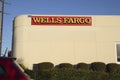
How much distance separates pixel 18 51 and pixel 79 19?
257 inches

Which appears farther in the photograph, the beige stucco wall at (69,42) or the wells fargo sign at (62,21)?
the wells fargo sign at (62,21)

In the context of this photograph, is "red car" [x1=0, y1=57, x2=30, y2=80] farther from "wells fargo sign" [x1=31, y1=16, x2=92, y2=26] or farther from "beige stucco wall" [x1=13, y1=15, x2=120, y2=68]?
A: "wells fargo sign" [x1=31, y1=16, x2=92, y2=26]

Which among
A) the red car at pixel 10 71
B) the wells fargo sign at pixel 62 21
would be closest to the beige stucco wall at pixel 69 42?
the wells fargo sign at pixel 62 21

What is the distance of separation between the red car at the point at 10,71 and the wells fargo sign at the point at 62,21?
83.8 ft

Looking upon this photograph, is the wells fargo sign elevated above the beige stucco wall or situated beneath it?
elevated above

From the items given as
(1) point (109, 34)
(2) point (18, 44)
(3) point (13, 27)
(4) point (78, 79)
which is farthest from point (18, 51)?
(4) point (78, 79)

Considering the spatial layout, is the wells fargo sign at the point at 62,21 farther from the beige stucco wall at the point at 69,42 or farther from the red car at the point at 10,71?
the red car at the point at 10,71

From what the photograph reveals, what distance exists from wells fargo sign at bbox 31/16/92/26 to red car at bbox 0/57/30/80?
83.8 feet

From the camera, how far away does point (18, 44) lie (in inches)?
1292

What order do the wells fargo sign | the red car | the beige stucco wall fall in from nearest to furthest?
the red car → the beige stucco wall → the wells fargo sign

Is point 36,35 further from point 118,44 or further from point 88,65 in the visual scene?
point 118,44

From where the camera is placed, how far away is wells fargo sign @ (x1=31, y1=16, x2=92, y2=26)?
33.1 m

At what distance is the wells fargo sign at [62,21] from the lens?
3306 cm

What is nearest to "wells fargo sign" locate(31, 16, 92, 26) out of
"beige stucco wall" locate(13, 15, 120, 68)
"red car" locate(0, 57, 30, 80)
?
"beige stucco wall" locate(13, 15, 120, 68)
